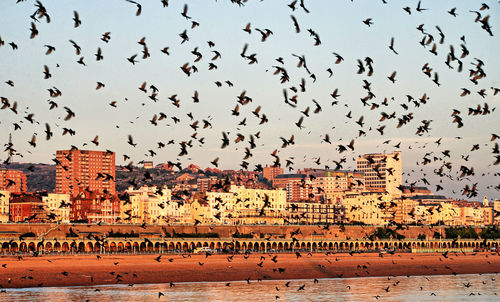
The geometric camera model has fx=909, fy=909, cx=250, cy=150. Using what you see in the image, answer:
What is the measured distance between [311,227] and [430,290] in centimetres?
10045

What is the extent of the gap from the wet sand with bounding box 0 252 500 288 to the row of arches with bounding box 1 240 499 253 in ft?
45.1

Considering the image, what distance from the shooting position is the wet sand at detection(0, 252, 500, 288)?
94.4 m

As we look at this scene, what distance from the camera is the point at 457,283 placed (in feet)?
323

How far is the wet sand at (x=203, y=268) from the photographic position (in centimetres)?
9436

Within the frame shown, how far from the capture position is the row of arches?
134m

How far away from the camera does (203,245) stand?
15600 centimetres

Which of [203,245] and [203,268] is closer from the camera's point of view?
[203,268]

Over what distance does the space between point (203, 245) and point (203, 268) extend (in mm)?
52268

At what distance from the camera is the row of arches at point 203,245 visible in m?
134

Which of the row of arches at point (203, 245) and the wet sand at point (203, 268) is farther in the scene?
the row of arches at point (203, 245)

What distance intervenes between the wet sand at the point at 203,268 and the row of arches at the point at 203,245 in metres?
13.7

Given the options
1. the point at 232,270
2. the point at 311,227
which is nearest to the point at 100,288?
the point at 232,270

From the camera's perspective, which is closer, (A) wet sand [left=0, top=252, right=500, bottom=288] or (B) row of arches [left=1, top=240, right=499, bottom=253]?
(A) wet sand [left=0, top=252, right=500, bottom=288]

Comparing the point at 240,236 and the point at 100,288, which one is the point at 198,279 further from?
the point at 240,236
